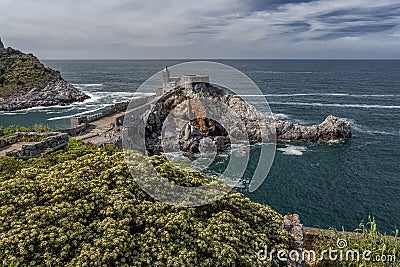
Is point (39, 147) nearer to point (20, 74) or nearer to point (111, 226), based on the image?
point (111, 226)

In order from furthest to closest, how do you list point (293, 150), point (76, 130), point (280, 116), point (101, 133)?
point (280, 116)
point (293, 150)
point (76, 130)
point (101, 133)

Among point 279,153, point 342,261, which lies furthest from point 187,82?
point 342,261

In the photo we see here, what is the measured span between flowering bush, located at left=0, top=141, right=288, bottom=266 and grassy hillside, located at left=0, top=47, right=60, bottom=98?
263ft

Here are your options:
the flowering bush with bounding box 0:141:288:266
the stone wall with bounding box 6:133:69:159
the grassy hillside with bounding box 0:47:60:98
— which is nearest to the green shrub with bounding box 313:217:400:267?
the flowering bush with bounding box 0:141:288:266

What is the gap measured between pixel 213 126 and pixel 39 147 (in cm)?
2770

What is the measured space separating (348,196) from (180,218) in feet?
82.3

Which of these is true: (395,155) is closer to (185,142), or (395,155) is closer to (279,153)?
(279,153)

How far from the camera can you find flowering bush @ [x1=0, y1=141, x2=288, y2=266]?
25.4 feet

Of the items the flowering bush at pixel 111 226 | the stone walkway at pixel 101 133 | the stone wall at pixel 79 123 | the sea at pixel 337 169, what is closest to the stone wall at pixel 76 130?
the stone wall at pixel 79 123

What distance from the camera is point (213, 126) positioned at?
46.6m

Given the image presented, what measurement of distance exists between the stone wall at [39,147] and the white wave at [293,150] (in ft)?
90.5

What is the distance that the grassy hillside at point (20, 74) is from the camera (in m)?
79.4

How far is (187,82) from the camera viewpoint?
50500mm

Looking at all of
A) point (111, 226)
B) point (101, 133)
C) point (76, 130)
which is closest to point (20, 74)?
point (76, 130)
